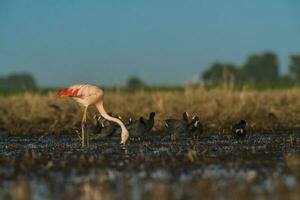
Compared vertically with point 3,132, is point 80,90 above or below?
above

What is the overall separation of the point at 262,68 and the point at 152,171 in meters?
75.6

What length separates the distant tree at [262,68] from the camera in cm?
8219

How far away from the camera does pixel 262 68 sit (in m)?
84.4

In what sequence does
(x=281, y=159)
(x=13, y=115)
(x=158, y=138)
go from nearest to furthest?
1. (x=281, y=159)
2. (x=158, y=138)
3. (x=13, y=115)

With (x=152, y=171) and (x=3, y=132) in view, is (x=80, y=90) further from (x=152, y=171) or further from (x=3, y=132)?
(x=152, y=171)

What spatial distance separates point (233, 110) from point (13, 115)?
574cm

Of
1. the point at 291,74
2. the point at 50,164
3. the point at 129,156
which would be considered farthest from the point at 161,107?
the point at 291,74

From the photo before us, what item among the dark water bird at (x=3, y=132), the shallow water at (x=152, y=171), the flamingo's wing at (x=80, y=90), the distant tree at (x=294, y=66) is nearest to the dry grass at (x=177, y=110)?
the dark water bird at (x=3, y=132)

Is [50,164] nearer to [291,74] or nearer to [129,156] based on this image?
[129,156]

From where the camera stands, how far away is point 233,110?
20.8m

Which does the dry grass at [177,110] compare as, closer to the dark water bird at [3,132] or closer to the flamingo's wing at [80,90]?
the dark water bird at [3,132]

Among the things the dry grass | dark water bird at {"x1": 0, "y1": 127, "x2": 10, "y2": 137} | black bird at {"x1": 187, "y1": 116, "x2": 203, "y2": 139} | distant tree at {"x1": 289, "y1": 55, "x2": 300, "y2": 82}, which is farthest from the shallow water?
distant tree at {"x1": 289, "y1": 55, "x2": 300, "y2": 82}

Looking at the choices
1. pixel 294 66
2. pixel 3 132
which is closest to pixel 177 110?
pixel 3 132

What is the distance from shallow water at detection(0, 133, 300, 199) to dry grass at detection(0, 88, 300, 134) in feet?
14.6
